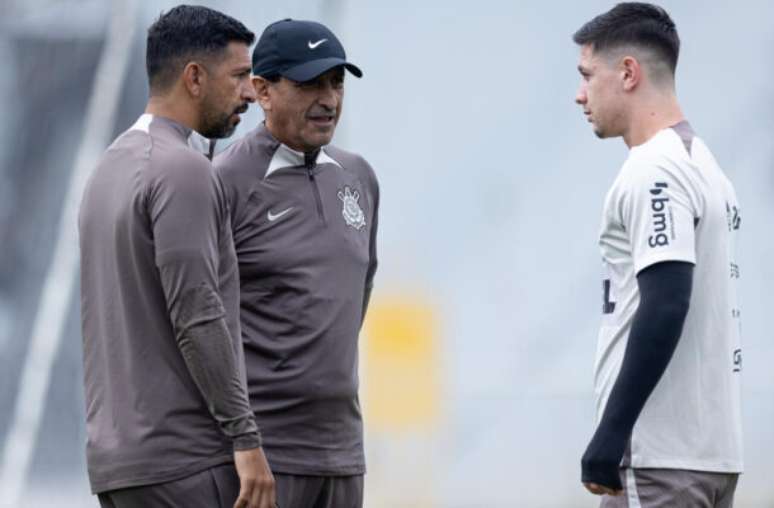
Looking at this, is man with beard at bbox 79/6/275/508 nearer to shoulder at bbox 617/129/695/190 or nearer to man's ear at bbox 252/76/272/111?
man's ear at bbox 252/76/272/111

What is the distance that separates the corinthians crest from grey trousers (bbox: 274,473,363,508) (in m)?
0.53

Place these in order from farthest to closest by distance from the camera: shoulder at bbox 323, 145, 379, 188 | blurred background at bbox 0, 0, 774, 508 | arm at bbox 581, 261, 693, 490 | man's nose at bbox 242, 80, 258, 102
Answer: blurred background at bbox 0, 0, 774, 508, shoulder at bbox 323, 145, 379, 188, man's nose at bbox 242, 80, 258, 102, arm at bbox 581, 261, 693, 490

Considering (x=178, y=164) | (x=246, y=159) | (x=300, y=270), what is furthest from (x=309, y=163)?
(x=178, y=164)

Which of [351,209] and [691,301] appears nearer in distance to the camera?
[691,301]

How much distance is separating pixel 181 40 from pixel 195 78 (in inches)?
3.1

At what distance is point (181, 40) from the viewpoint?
3.32m

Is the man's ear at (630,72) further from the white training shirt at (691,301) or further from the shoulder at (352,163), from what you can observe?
the shoulder at (352,163)

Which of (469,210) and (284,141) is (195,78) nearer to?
(284,141)

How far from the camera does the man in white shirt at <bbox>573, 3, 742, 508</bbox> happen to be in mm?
3043

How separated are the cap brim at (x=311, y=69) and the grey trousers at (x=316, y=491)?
0.82 metres

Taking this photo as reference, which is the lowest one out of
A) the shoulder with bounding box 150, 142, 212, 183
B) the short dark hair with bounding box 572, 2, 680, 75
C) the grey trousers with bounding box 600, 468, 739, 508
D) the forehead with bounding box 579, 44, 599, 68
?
the grey trousers with bounding box 600, 468, 739, 508

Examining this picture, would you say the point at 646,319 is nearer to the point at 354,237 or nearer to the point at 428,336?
the point at 354,237

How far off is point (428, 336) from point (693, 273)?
10.1 ft

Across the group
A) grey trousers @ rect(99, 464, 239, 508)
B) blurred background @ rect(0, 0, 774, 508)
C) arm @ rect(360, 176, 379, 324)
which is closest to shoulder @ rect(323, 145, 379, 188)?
arm @ rect(360, 176, 379, 324)
